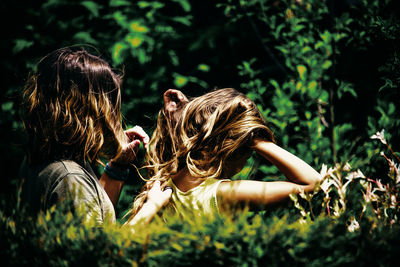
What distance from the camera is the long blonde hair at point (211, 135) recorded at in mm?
2252

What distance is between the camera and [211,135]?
229 cm

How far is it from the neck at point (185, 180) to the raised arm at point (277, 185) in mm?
173

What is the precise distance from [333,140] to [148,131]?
155cm

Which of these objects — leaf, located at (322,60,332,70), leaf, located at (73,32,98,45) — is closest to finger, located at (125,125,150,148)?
leaf, located at (322,60,332,70)

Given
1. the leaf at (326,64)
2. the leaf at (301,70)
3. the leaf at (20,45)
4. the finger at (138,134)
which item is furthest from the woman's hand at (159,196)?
the leaf at (20,45)

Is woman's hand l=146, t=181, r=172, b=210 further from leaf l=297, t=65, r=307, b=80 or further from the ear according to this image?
leaf l=297, t=65, r=307, b=80

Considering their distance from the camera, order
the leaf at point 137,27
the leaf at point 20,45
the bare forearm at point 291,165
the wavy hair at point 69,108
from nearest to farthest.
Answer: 1. the wavy hair at point 69,108
2. the bare forearm at point 291,165
3. the leaf at point 137,27
4. the leaf at point 20,45

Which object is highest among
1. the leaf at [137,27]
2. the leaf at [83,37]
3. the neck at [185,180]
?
the leaf at [137,27]

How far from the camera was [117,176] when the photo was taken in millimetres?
2482

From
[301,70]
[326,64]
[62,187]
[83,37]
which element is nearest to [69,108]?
[62,187]

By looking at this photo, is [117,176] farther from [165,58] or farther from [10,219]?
[165,58]

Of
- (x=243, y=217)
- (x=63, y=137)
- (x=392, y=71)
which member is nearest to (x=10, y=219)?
(x=63, y=137)

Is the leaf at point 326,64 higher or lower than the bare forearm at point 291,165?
higher

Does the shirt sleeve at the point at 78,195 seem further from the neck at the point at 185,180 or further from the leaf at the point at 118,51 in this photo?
the leaf at the point at 118,51
